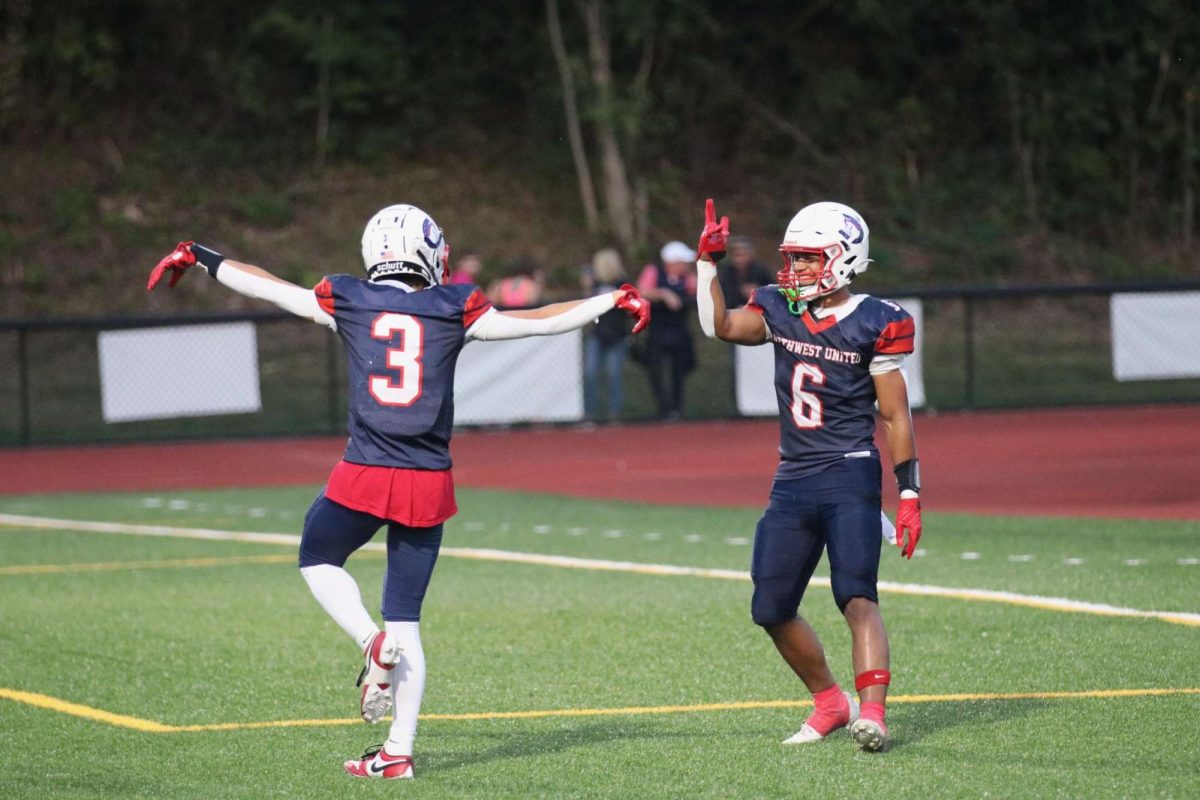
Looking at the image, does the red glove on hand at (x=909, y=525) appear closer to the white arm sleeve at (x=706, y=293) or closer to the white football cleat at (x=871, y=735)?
the white football cleat at (x=871, y=735)

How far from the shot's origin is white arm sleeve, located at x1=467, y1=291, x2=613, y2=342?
6258 mm

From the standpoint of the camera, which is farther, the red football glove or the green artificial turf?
the red football glove

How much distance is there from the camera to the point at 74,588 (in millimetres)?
11180

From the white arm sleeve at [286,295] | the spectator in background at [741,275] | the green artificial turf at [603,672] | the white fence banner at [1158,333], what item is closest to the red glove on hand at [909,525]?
the green artificial turf at [603,672]

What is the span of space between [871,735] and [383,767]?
5.35ft

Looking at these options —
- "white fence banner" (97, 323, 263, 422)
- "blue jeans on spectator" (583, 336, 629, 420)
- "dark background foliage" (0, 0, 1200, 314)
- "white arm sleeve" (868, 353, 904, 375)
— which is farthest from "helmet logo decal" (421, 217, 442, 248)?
"dark background foliage" (0, 0, 1200, 314)

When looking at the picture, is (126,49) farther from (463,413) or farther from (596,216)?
(463,413)

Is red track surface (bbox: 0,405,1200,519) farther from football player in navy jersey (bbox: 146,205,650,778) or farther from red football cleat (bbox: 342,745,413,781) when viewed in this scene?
red football cleat (bbox: 342,745,413,781)

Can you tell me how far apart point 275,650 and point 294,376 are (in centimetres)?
1585

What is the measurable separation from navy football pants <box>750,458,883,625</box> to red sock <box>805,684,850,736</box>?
0.32m

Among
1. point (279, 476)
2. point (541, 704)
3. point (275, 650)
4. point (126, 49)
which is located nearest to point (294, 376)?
point (279, 476)

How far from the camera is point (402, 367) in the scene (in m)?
6.24

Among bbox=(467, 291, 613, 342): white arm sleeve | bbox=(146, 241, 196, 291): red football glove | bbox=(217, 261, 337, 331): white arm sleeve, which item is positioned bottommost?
bbox=(467, 291, 613, 342): white arm sleeve

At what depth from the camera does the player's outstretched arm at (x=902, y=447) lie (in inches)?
252
